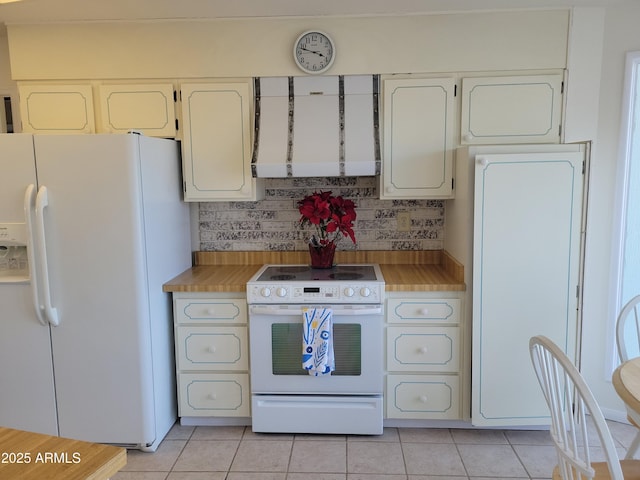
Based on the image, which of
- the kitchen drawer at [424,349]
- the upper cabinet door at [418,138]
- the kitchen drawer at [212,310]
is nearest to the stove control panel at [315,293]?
the kitchen drawer at [212,310]

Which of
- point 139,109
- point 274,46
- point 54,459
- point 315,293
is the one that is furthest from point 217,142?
point 54,459

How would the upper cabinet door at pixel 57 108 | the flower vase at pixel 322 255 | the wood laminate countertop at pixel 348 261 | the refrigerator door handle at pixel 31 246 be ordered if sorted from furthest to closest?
the flower vase at pixel 322 255
the upper cabinet door at pixel 57 108
the wood laminate countertop at pixel 348 261
the refrigerator door handle at pixel 31 246

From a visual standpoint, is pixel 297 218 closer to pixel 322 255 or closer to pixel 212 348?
pixel 322 255

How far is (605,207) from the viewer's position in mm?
2740

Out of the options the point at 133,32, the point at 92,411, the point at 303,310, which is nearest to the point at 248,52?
the point at 133,32

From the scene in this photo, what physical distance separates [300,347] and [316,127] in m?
1.26

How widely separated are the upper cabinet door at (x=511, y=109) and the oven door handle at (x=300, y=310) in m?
1.11

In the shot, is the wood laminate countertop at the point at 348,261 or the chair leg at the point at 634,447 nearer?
the chair leg at the point at 634,447

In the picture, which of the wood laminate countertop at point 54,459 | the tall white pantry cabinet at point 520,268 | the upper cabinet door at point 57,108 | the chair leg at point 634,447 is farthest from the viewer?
the upper cabinet door at point 57,108

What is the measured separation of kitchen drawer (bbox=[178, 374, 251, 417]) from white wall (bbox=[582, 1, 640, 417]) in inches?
81.0

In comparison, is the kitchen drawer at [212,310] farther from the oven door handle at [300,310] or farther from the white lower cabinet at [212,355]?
the oven door handle at [300,310]

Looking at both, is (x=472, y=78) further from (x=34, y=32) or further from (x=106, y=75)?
(x=34, y=32)

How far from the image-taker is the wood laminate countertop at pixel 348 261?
2.57 metres

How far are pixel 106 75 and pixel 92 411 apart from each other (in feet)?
6.26
